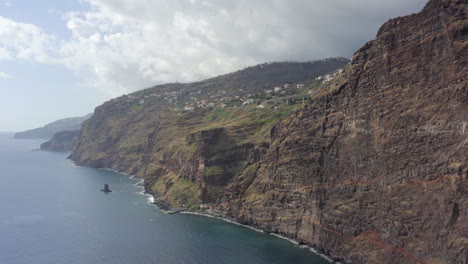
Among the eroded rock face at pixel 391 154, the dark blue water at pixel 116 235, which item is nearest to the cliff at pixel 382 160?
the eroded rock face at pixel 391 154

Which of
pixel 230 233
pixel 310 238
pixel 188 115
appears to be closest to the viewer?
pixel 310 238

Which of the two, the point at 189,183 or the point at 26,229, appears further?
the point at 189,183

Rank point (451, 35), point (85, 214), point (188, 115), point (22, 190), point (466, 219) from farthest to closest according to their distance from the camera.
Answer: point (188, 115) → point (22, 190) → point (85, 214) → point (451, 35) → point (466, 219)

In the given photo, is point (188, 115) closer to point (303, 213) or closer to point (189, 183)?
point (189, 183)

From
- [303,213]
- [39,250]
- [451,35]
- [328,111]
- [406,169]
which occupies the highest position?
[451,35]

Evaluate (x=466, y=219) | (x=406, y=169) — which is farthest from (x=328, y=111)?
(x=466, y=219)

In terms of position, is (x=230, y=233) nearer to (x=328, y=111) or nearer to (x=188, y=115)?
(x=328, y=111)

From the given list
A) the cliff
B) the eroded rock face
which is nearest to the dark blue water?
the cliff

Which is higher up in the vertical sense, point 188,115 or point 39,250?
point 188,115

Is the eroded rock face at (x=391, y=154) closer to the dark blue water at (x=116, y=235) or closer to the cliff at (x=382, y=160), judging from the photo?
the cliff at (x=382, y=160)
